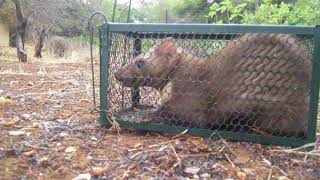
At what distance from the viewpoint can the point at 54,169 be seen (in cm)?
212

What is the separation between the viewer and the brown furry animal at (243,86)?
2518mm

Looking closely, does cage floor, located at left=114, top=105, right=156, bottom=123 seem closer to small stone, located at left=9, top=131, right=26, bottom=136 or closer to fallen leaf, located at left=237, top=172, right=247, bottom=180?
small stone, located at left=9, top=131, right=26, bottom=136

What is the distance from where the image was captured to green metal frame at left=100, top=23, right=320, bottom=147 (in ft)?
7.81

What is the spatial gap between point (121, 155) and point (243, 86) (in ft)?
2.78

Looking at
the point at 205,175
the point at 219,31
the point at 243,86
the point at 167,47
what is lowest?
the point at 205,175

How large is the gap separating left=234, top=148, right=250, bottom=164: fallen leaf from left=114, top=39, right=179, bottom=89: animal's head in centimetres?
70

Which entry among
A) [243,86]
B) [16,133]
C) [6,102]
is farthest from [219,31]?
[6,102]

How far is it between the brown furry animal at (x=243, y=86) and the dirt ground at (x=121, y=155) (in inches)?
6.5

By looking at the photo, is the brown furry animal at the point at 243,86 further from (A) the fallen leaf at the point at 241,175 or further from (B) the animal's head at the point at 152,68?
(A) the fallen leaf at the point at 241,175

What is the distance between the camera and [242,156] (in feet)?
7.82

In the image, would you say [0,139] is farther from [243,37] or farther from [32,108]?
[243,37]

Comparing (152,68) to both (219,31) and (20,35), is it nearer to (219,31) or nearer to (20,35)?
(219,31)

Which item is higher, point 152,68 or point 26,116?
point 152,68

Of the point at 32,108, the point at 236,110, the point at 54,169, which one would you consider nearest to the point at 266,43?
the point at 236,110
